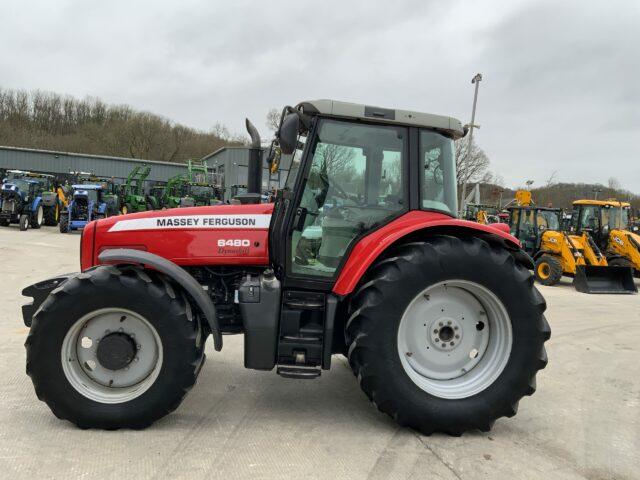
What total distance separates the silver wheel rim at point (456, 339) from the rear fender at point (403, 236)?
363 millimetres

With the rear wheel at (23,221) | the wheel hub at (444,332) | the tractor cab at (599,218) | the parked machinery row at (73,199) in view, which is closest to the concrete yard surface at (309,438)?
the wheel hub at (444,332)

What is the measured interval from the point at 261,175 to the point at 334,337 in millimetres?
1325

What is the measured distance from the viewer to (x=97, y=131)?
51.6 m

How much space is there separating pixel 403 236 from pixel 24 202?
19.7 metres

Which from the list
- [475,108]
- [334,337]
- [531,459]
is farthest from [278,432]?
[475,108]

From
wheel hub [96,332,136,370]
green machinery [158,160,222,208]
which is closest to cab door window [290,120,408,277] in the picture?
wheel hub [96,332,136,370]

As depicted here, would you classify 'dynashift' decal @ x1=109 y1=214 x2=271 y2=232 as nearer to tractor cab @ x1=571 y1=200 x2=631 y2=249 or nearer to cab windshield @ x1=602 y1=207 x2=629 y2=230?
tractor cab @ x1=571 y1=200 x2=631 y2=249

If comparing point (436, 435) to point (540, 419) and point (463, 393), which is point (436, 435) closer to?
point (463, 393)

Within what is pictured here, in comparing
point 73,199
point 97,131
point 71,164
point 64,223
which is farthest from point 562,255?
point 97,131

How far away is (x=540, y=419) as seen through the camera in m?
3.55

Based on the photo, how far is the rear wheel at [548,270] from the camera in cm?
1146

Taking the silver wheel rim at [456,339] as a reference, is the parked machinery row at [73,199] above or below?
above

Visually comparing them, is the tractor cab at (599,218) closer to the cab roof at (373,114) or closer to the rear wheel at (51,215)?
the cab roof at (373,114)

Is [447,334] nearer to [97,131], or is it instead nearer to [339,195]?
[339,195]
